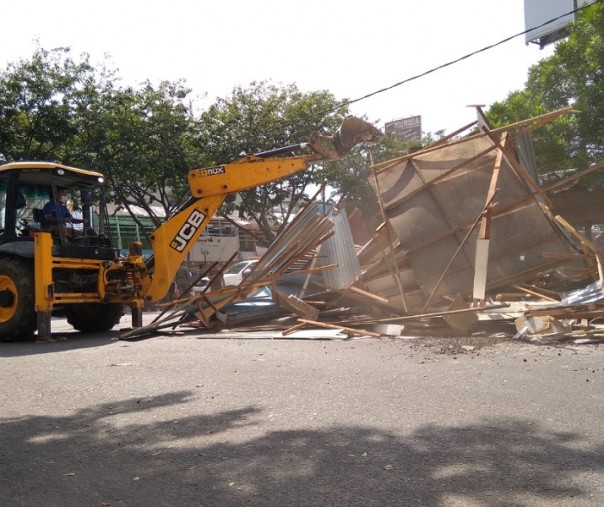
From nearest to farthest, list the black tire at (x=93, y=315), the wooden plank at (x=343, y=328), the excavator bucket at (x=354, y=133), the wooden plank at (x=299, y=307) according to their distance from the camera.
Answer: the wooden plank at (x=343, y=328)
the excavator bucket at (x=354, y=133)
the wooden plank at (x=299, y=307)
the black tire at (x=93, y=315)

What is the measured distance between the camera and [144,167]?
22.3m

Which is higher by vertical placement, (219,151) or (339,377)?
(219,151)

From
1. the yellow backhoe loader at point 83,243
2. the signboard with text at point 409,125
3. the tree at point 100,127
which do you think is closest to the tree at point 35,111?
the tree at point 100,127

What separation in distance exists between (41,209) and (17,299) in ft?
5.77

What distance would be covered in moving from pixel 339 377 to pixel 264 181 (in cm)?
611

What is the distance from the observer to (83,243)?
11.6 meters

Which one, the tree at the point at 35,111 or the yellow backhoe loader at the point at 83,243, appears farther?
the tree at the point at 35,111

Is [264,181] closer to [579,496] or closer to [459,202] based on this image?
[459,202]

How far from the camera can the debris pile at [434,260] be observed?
10.2 metres

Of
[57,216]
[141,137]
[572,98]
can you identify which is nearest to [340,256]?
[57,216]

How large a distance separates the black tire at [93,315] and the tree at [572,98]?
1201cm

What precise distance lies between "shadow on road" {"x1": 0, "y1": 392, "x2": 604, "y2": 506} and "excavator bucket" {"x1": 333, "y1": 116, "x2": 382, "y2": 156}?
7.26 meters

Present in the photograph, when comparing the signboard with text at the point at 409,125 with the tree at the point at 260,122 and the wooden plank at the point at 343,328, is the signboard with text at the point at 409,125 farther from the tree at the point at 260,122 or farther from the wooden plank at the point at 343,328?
the wooden plank at the point at 343,328

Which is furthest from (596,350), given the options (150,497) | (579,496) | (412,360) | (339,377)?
(150,497)
